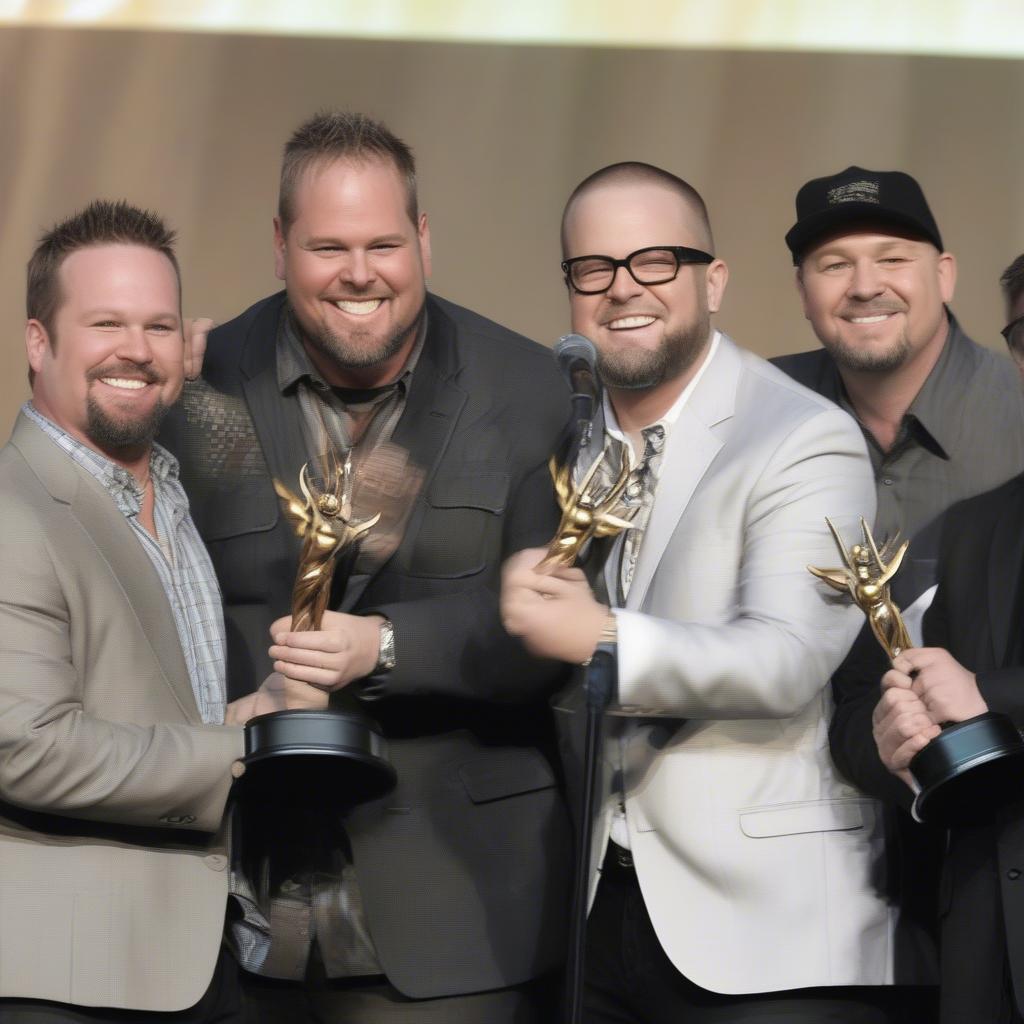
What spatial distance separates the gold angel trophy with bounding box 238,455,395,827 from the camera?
2.28m

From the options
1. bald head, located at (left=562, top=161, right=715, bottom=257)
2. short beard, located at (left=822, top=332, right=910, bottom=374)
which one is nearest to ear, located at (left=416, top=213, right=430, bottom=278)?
bald head, located at (left=562, top=161, right=715, bottom=257)

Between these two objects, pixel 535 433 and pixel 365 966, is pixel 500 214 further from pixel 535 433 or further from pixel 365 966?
pixel 365 966

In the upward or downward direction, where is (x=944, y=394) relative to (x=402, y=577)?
upward

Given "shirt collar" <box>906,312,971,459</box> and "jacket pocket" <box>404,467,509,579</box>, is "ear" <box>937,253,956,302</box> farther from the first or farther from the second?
"jacket pocket" <box>404,467,509,579</box>

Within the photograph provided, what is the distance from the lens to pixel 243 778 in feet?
7.75

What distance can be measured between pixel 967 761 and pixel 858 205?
48.8 inches

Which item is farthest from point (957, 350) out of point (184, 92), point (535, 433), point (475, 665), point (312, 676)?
point (184, 92)

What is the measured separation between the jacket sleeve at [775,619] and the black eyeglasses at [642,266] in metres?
0.34

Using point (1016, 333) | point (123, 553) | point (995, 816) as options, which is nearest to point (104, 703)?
point (123, 553)

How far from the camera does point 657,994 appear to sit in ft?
7.98

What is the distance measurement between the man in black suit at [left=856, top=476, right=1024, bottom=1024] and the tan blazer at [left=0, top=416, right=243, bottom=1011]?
885mm

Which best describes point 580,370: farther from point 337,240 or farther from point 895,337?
point 895,337

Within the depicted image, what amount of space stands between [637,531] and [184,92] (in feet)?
7.60

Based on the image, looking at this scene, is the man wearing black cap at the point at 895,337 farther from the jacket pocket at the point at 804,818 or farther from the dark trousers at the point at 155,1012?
the dark trousers at the point at 155,1012
